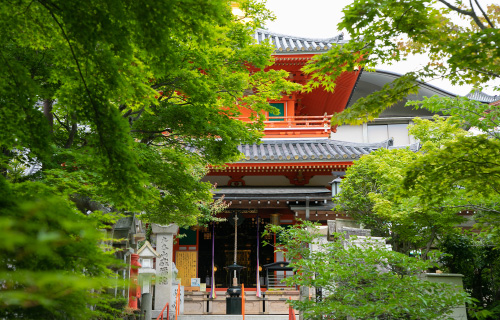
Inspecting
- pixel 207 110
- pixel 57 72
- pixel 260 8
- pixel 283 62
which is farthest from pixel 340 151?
pixel 57 72

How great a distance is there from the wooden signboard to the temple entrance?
0.60m

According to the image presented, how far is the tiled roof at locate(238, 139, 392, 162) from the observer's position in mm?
13523

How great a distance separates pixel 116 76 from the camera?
2.91m

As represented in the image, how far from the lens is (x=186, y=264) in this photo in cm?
1512

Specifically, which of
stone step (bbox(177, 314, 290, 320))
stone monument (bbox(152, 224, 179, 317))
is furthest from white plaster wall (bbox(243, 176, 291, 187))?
stone step (bbox(177, 314, 290, 320))

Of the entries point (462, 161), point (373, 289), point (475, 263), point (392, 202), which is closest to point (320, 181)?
point (392, 202)

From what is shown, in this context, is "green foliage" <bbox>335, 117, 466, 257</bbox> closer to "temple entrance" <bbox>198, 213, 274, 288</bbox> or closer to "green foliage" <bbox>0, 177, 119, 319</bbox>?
"temple entrance" <bbox>198, 213, 274, 288</bbox>

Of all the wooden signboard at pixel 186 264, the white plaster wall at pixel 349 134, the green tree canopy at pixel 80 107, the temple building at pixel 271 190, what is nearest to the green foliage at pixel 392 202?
the temple building at pixel 271 190

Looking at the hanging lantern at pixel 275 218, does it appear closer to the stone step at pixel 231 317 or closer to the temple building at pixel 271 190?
the temple building at pixel 271 190

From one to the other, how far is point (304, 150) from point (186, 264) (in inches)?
230

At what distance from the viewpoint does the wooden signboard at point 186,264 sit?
49.0ft

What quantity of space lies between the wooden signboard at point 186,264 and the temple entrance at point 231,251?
601 millimetres

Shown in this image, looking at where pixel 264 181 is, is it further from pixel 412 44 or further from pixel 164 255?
pixel 412 44

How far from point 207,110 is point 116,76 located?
3128 millimetres
